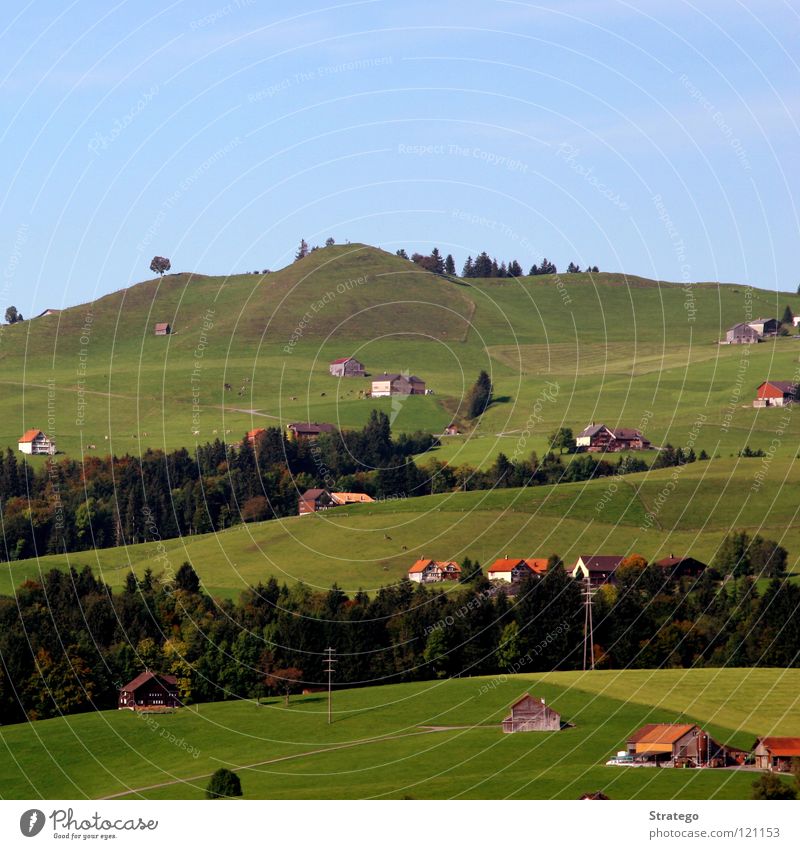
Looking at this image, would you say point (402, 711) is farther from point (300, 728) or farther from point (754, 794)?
point (754, 794)

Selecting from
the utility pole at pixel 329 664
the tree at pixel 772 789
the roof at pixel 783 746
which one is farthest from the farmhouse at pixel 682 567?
the tree at pixel 772 789

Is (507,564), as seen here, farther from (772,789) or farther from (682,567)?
(772,789)

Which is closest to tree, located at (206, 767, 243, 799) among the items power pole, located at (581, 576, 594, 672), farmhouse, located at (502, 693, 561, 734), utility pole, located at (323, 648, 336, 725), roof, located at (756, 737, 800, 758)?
farmhouse, located at (502, 693, 561, 734)

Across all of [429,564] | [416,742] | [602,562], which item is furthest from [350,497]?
[416,742]

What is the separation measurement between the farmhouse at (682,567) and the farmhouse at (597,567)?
12.0 feet

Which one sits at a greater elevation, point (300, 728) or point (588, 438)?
point (588, 438)

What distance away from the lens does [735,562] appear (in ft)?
452

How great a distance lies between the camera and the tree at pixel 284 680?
104 meters

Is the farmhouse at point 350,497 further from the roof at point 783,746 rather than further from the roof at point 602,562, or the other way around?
the roof at point 783,746

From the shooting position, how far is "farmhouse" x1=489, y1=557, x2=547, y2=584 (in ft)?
445

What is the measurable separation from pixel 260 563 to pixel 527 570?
926 inches

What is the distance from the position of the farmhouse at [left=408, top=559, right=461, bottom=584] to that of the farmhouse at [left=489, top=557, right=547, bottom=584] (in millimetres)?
3115

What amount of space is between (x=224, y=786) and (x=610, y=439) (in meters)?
127
